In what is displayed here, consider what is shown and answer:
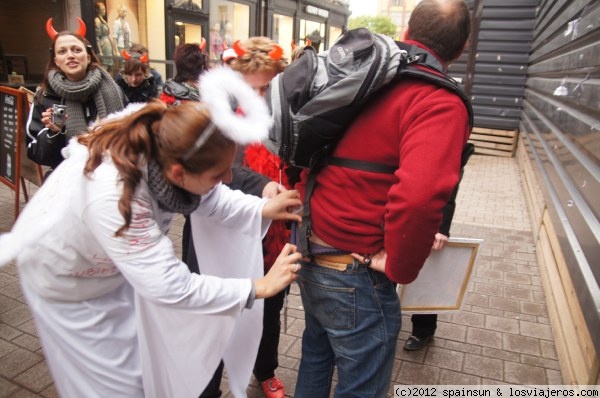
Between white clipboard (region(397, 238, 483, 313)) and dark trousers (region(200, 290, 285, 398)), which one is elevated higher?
white clipboard (region(397, 238, 483, 313))

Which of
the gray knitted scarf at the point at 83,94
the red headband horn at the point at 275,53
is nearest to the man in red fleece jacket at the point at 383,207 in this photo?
the red headband horn at the point at 275,53

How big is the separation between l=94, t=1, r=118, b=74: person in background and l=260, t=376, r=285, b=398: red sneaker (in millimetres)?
8930

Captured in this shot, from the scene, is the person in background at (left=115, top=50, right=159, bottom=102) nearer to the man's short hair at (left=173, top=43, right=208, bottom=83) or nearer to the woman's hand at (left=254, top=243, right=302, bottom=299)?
the man's short hair at (left=173, top=43, right=208, bottom=83)

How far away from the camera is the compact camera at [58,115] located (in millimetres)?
3135

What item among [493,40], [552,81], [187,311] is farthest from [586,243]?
[493,40]

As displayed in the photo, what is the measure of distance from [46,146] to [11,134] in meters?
1.54

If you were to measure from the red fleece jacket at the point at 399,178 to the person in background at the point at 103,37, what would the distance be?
9.54 meters

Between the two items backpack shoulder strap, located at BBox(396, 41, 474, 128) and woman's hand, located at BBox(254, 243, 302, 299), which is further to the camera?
woman's hand, located at BBox(254, 243, 302, 299)

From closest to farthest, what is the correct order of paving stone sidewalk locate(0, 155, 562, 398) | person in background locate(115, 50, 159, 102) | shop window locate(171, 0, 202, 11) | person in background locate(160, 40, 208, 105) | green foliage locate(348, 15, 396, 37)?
paving stone sidewalk locate(0, 155, 562, 398) → person in background locate(160, 40, 208, 105) → person in background locate(115, 50, 159, 102) → shop window locate(171, 0, 202, 11) → green foliage locate(348, 15, 396, 37)

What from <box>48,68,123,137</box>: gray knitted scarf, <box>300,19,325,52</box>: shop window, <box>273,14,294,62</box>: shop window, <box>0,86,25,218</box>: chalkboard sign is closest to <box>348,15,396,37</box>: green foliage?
<box>300,19,325,52</box>: shop window

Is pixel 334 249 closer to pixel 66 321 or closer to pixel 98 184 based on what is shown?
pixel 98 184

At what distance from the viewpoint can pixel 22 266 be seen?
1568mm

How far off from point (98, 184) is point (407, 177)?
3.03ft

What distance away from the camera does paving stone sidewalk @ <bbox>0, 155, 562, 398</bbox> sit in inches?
109
